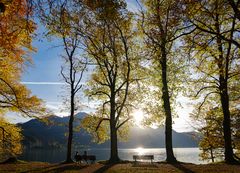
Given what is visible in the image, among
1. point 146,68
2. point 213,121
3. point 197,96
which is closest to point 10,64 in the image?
point 146,68

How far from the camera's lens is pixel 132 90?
3703cm

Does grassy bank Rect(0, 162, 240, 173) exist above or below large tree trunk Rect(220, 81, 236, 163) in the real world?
below

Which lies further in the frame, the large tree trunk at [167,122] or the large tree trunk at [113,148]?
the large tree trunk at [113,148]

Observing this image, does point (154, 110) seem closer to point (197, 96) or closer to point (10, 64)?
point (197, 96)

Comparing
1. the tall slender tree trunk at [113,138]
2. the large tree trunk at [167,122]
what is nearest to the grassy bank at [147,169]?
the large tree trunk at [167,122]

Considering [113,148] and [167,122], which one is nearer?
[167,122]

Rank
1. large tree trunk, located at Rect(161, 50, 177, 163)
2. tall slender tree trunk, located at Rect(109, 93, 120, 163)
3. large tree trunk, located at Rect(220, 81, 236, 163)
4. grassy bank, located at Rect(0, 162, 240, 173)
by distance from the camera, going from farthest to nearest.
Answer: tall slender tree trunk, located at Rect(109, 93, 120, 163), large tree trunk, located at Rect(161, 50, 177, 163), large tree trunk, located at Rect(220, 81, 236, 163), grassy bank, located at Rect(0, 162, 240, 173)

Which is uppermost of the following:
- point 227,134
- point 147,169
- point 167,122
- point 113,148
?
point 167,122

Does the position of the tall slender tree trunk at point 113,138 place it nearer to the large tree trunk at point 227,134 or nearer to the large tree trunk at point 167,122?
the large tree trunk at point 167,122

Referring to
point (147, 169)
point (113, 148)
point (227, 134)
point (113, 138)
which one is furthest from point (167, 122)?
point (147, 169)

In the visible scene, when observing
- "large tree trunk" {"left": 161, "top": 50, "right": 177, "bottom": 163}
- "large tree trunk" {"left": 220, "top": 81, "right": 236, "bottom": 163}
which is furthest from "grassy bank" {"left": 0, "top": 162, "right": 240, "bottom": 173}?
"large tree trunk" {"left": 161, "top": 50, "right": 177, "bottom": 163}

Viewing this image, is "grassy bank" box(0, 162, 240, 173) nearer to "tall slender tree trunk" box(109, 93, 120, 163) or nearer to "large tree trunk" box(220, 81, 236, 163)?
"large tree trunk" box(220, 81, 236, 163)

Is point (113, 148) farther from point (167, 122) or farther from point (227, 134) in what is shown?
point (227, 134)

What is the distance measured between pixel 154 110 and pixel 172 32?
17619 mm
